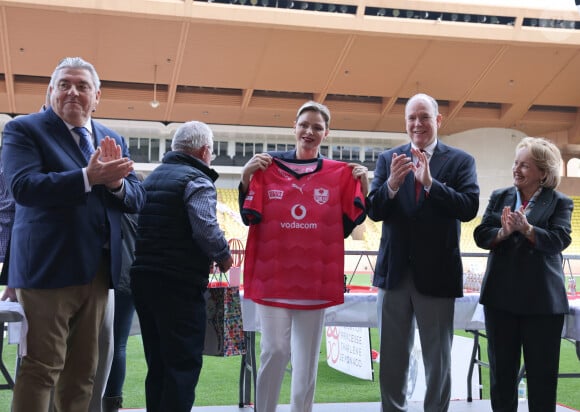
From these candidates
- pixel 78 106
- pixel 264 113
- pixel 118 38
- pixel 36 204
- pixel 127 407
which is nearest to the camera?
pixel 36 204

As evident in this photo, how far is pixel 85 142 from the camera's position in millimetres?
2576

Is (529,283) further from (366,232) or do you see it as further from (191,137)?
(366,232)

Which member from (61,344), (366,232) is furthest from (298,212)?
(366,232)

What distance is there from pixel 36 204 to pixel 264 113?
66.1ft

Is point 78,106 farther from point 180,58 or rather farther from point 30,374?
point 180,58

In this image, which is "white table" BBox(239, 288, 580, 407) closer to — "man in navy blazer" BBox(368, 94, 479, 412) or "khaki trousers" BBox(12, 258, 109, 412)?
"man in navy blazer" BBox(368, 94, 479, 412)

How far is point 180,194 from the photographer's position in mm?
2836

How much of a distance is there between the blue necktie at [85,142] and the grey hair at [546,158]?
2.12m

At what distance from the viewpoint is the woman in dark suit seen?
306cm

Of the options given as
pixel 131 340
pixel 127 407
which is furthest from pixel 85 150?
pixel 131 340

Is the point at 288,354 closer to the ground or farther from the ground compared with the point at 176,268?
closer to the ground

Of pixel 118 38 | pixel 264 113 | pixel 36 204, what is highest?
pixel 118 38

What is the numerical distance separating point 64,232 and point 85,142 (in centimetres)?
41

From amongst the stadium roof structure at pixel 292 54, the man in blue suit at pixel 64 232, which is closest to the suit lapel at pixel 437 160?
the man in blue suit at pixel 64 232
